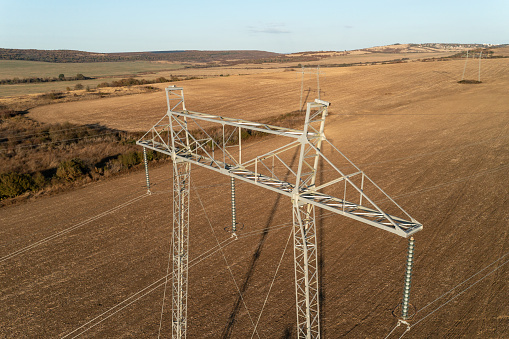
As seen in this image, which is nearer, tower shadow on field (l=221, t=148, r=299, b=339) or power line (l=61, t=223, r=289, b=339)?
tower shadow on field (l=221, t=148, r=299, b=339)

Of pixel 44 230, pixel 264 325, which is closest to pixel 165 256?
pixel 264 325

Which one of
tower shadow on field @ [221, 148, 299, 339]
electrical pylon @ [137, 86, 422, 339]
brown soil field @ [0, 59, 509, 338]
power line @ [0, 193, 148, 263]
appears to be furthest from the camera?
power line @ [0, 193, 148, 263]

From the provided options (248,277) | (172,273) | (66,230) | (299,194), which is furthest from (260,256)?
(66,230)

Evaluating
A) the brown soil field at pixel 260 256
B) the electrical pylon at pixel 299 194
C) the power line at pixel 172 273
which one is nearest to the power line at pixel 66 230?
the brown soil field at pixel 260 256

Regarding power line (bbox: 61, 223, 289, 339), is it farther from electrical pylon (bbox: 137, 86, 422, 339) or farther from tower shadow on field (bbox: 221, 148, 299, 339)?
electrical pylon (bbox: 137, 86, 422, 339)

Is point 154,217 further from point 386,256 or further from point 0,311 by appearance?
point 386,256

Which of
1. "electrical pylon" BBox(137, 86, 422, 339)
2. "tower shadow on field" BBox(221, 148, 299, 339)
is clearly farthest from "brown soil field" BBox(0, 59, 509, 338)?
"electrical pylon" BBox(137, 86, 422, 339)

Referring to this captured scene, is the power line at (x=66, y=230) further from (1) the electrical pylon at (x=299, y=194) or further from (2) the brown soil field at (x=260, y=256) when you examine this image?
(1) the electrical pylon at (x=299, y=194)

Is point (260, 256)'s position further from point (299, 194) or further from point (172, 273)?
point (299, 194)

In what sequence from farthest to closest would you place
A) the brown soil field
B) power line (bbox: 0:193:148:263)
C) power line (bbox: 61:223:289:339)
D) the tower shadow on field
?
power line (bbox: 0:193:148:263), power line (bbox: 61:223:289:339), the brown soil field, the tower shadow on field
